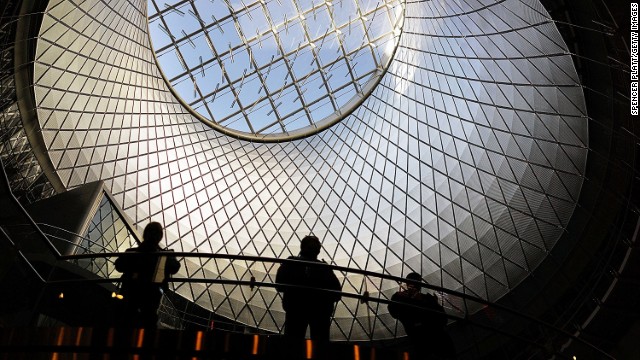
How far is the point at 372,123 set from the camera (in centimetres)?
3988

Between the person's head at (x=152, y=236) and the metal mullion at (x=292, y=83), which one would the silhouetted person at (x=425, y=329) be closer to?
the person's head at (x=152, y=236)

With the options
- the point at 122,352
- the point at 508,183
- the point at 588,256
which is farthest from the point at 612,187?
the point at 122,352

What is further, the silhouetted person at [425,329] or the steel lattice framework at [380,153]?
the steel lattice framework at [380,153]

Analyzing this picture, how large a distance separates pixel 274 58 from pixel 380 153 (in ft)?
44.7

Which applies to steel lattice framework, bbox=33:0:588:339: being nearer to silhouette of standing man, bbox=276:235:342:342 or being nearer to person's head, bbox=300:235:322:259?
person's head, bbox=300:235:322:259

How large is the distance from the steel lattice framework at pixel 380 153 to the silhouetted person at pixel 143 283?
18.7 meters

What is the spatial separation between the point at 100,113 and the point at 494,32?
24.9 metres

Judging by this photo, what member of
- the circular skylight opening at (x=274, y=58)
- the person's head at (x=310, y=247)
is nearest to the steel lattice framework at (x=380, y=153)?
the circular skylight opening at (x=274, y=58)

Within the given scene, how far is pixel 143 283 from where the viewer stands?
888 centimetres

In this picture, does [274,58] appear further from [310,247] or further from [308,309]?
[308,309]

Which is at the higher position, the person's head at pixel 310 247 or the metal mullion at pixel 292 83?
the metal mullion at pixel 292 83

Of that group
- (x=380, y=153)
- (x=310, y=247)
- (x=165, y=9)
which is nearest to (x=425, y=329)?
(x=310, y=247)

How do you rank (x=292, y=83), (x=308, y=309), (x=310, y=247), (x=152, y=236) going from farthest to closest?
(x=292, y=83)
(x=310, y=247)
(x=152, y=236)
(x=308, y=309)

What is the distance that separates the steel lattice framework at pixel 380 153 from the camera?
28.1 metres
